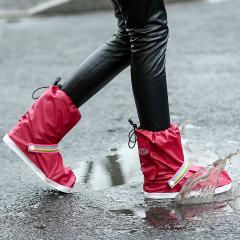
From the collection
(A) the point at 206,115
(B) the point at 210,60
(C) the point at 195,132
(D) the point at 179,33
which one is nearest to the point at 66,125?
(C) the point at 195,132

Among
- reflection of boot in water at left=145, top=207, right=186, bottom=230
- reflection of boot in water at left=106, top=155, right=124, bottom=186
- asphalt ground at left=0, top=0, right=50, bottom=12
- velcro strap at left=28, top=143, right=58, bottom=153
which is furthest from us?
asphalt ground at left=0, top=0, right=50, bottom=12

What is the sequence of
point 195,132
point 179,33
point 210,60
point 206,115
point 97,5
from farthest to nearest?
point 97,5 → point 179,33 → point 210,60 → point 206,115 → point 195,132

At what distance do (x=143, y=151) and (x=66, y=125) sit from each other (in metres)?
0.36

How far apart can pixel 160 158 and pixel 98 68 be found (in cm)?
49

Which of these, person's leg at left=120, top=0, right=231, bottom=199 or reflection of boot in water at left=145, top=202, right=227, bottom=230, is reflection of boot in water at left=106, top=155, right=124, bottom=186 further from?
reflection of boot in water at left=145, top=202, right=227, bottom=230

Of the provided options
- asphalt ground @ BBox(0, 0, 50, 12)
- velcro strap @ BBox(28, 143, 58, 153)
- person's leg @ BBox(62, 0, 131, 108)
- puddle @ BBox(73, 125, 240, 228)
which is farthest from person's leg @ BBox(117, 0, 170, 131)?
asphalt ground @ BBox(0, 0, 50, 12)

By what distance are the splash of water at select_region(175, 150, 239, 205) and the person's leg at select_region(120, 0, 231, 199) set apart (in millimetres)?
40

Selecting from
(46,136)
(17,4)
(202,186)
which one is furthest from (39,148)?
(17,4)

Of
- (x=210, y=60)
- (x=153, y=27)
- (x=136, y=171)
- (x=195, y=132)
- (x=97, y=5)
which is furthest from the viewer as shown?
(x=97, y=5)

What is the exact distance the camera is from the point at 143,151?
2020mm

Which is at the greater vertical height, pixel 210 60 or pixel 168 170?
pixel 168 170

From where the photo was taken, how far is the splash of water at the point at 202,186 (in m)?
1.99

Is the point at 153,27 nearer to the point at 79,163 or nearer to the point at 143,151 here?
the point at 143,151

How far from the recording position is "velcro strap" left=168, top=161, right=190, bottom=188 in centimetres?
202
